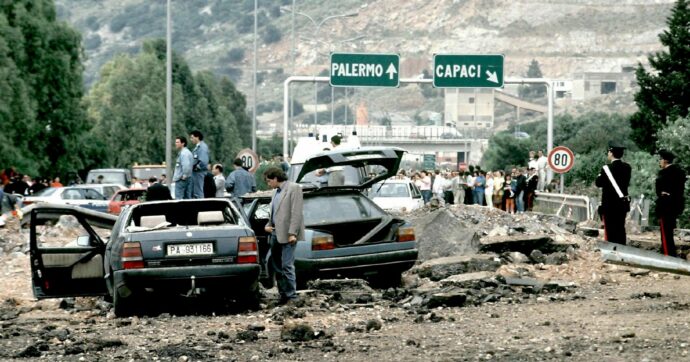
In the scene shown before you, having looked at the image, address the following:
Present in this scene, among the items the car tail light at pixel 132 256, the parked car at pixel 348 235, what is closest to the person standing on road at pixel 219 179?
the parked car at pixel 348 235

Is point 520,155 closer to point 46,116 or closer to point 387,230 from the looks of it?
point 46,116

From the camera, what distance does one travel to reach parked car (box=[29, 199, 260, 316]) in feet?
52.7

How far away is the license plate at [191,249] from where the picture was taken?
53.1ft

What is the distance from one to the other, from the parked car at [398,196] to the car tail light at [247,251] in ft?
84.3

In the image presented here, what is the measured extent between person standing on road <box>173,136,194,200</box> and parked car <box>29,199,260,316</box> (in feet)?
28.6

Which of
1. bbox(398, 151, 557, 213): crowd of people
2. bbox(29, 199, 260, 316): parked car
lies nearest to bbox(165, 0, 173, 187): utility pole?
bbox(398, 151, 557, 213): crowd of people

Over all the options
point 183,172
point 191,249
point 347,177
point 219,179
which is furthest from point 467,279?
point 219,179

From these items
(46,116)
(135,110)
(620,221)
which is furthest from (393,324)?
(135,110)

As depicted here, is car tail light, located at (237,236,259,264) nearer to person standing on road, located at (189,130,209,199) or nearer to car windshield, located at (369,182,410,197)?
person standing on road, located at (189,130,209,199)

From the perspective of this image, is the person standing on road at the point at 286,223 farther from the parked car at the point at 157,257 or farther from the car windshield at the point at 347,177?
the car windshield at the point at 347,177

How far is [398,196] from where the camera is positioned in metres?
43.8

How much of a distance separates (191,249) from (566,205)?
83.4ft

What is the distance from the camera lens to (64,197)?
166 feet

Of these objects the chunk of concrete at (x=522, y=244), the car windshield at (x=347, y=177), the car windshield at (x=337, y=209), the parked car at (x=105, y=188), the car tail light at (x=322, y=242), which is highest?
the car windshield at (x=347, y=177)
